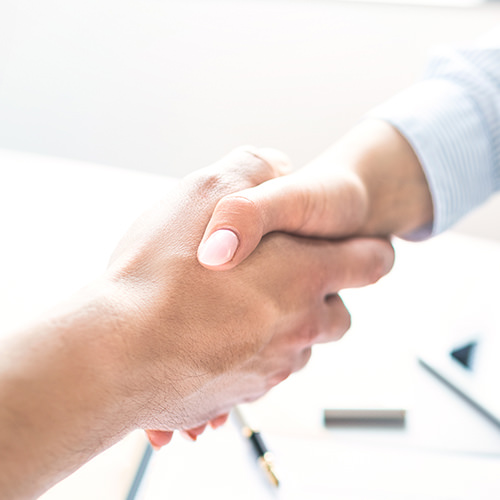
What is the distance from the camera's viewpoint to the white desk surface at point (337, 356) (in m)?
0.41

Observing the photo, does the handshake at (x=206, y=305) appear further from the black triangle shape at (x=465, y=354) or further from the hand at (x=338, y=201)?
the black triangle shape at (x=465, y=354)

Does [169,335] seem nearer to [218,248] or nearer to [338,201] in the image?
[218,248]

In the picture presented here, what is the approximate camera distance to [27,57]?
2.10m

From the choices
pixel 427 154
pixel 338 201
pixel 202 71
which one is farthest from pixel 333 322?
pixel 202 71

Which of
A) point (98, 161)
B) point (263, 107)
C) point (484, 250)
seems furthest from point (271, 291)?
point (98, 161)

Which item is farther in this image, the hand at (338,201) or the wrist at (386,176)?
the wrist at (386,176)

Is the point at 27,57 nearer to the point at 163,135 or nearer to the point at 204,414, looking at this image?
the point at 163,135

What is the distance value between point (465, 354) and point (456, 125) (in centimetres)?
30

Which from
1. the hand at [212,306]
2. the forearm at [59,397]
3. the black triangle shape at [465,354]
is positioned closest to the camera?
the forearm at [59,397]

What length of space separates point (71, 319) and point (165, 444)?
0.13m

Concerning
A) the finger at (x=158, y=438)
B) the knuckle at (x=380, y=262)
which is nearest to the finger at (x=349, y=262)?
the knuckle at (x=380, y=262)

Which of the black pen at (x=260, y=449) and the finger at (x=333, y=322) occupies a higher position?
the black pen at (x=260, y=449)

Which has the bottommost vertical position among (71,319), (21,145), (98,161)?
(98,161)

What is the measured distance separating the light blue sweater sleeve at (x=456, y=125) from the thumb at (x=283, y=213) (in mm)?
108
